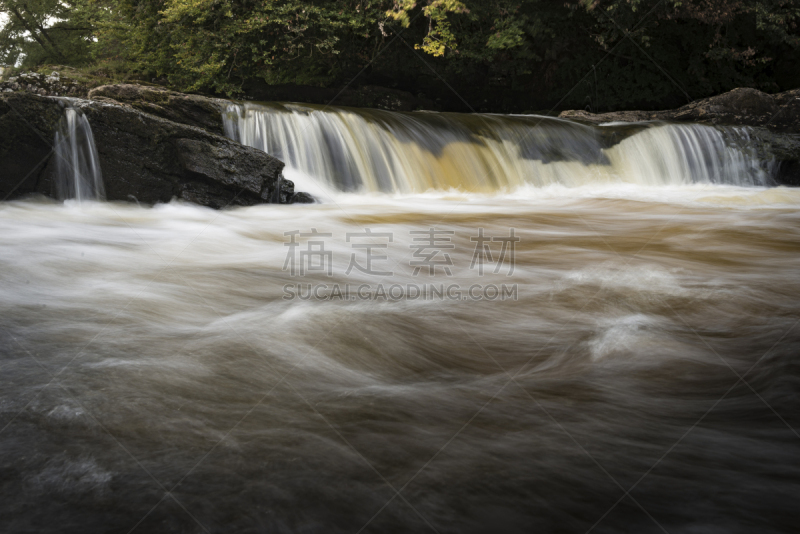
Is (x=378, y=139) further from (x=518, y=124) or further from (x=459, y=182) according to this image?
(x=518, y=124)

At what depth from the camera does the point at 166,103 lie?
7094mm

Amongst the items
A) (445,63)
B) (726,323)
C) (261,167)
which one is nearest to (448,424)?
(726,323)

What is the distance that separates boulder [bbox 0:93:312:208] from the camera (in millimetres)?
6066

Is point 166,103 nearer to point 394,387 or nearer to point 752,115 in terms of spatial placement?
point 394,387

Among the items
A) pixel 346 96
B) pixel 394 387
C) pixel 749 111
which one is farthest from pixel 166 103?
pixel 749 111

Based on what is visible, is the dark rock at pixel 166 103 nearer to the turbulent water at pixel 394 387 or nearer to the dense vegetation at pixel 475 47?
the turbulent water at pixel 394 387

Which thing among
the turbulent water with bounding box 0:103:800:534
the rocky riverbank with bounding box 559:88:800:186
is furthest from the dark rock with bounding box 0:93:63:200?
the rocky riverbank with bounding box 559:88:800:186

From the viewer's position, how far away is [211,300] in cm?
339

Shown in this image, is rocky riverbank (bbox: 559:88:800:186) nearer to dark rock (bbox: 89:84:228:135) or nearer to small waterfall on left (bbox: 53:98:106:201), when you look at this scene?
dark rock (bbox: 89:84:228:135)

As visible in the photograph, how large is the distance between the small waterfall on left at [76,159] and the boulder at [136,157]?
62 millimetres

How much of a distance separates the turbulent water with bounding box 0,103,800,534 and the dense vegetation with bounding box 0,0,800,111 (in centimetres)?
814

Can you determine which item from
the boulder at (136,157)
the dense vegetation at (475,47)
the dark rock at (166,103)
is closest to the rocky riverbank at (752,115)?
the dense vegetation at (475,47)

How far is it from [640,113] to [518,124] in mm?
3596

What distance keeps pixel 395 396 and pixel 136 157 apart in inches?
212
